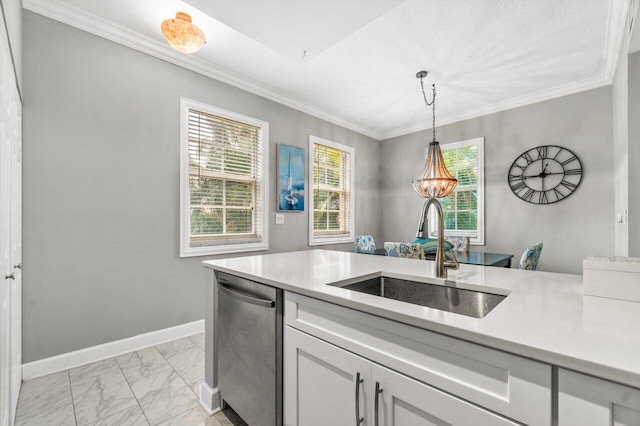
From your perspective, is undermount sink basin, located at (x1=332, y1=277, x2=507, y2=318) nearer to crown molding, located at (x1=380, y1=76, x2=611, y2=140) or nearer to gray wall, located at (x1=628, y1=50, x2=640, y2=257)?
gray wall, located at (x1=628, y1=50, x2=640, y2=257)

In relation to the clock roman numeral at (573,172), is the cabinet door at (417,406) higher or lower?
lower

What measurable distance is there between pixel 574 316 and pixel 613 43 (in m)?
3.37

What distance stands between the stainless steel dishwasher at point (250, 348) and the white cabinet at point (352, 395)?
76 millimetres

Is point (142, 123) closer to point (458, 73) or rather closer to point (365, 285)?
point (365, 285)

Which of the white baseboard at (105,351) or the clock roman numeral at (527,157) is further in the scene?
the clock roman numeral at (527,157)

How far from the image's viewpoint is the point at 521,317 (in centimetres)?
79

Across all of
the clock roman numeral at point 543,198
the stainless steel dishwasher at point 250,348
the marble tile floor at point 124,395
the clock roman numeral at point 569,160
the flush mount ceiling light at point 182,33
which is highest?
the flush mount ceiling light at point 182,33

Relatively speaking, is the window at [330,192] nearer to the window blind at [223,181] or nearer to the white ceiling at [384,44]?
the white ceiling at [384,44]

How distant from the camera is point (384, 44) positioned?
280 centimetres

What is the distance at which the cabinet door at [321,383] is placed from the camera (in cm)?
97

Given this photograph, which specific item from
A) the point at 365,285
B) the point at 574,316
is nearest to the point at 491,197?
the point at 365,285

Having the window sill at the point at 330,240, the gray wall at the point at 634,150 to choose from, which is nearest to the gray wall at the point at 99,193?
the window sill at the point at 330,240

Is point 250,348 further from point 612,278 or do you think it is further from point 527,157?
point 527,157

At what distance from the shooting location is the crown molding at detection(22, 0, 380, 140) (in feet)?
7.33
